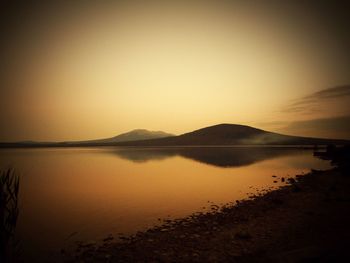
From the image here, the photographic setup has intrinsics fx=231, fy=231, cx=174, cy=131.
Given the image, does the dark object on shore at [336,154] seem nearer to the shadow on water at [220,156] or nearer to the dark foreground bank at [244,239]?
the shadow on water at [220,156]

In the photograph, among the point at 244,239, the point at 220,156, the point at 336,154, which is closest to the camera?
the point at 244,239

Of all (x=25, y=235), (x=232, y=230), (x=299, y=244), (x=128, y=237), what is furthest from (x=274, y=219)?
(x=25, y=235)

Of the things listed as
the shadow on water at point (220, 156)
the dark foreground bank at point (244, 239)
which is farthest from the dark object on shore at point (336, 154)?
the dark foreground bank at point (244, 239)

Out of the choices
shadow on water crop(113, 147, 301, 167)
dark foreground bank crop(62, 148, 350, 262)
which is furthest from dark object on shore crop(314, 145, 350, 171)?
dark foreground bank crop(62, 148, 350, 262)

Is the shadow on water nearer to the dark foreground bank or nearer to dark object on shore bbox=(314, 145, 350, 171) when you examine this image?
dark object on shore bbox=(314, 145, 350, 171)

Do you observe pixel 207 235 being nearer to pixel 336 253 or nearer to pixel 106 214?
pixel 336 253

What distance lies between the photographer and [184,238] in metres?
10.7

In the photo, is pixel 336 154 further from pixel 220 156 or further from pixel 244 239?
pixel 244 239

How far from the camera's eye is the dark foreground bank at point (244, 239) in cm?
815

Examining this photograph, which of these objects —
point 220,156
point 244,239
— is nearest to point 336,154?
point 220,156

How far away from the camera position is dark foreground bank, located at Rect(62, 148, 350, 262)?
26.7 ft

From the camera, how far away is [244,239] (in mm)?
10000

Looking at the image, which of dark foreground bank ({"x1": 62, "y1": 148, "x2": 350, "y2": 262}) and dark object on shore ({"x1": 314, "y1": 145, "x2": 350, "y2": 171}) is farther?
dark object on shore ({"x1": 314, "y1": 145, "x2": 350, "y2": 171})

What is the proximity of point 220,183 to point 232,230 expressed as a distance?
16.1 m
